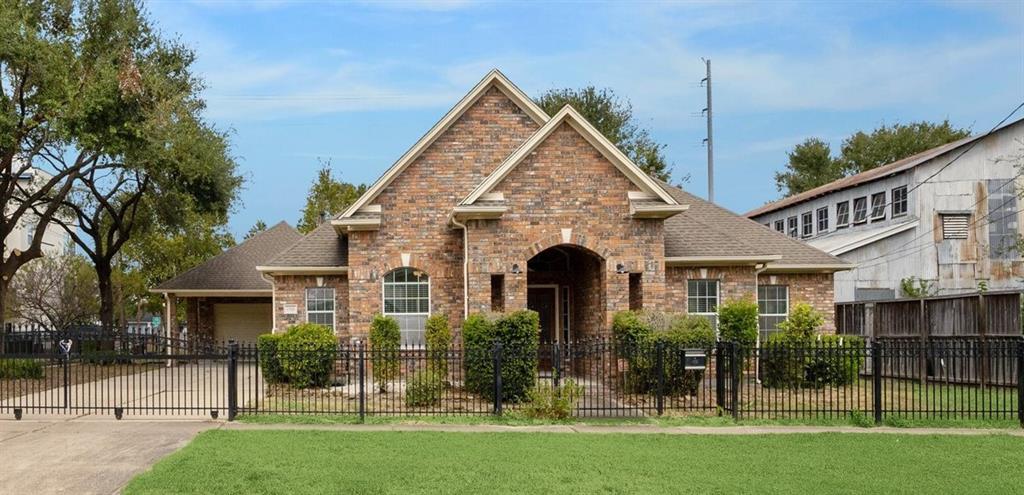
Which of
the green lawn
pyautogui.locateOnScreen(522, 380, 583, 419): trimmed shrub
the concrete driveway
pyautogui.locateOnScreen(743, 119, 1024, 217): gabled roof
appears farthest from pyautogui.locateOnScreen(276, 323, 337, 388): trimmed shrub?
pyautogui.locateOnScreen(743, 119, 1024, 217): gabled roof

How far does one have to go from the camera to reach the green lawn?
1045 centimetres

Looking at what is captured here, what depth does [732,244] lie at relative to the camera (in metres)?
23.7

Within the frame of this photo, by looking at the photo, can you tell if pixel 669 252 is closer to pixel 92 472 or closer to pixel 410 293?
pixel 410 293

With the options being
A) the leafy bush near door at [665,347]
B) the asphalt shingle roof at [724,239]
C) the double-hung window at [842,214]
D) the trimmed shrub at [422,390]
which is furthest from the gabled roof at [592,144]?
the double-hung window at [842,214]

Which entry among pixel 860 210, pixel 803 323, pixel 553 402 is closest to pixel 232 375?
pixel 553 402

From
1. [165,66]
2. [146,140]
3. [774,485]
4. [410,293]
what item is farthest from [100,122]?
[774,485]

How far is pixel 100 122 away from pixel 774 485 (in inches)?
824

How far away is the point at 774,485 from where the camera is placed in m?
10.5

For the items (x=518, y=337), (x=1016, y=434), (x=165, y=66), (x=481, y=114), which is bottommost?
(x=1016, y=434)

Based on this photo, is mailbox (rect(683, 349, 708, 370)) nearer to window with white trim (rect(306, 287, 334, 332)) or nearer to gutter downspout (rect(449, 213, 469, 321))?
gutter downspout (rect(449, 213, 469, 321))

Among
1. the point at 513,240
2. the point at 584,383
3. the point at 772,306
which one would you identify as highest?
the point at 513,240

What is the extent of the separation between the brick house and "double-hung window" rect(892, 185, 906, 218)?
911cm

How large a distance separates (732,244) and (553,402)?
30.6ft

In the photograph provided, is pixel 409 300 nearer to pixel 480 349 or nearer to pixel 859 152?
pixel 480 349
